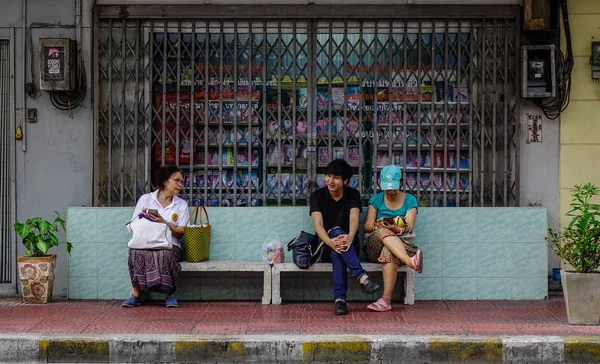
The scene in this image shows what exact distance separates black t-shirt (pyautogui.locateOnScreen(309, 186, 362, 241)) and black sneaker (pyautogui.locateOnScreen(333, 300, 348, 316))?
31.4 inches

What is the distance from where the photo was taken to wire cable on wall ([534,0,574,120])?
879 cm

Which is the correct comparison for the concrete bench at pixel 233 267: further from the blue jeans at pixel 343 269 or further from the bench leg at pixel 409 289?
the bench leg at pixel 409 289

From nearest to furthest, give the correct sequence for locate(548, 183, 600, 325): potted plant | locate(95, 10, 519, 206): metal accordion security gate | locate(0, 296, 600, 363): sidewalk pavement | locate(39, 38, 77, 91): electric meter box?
A: 1. locate(0, 296, 600, 363): sidewalk pavement
2. locate(548, 183, 600, 325): potted plant
3. locate(39, 38, 77, 91): electric meter box
4. locate(95, 10, 519, 206): metal accordion security gate

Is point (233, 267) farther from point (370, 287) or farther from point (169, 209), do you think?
point (370, 287)

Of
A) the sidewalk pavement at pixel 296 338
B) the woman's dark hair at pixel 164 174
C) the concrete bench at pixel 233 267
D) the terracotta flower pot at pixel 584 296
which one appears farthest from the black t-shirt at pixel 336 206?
the terracotta flower pot at pixel 584 296

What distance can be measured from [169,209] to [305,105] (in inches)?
72.7

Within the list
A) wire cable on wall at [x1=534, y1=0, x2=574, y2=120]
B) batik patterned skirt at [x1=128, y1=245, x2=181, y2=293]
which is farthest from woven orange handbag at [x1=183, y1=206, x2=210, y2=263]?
wire cable on wall at [x1=534, y1=0, x2=574, y2=120]

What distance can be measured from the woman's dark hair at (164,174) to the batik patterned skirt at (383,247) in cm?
207

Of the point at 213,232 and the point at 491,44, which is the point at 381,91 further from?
the point at 213,232

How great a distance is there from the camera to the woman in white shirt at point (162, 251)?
8117 millimetres

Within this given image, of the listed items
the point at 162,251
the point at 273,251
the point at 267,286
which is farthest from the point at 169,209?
the point at 267,286

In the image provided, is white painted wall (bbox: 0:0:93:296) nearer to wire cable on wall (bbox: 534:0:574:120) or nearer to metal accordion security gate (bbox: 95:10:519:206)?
metal accordion security gate (bbox: 95:10:519:206)

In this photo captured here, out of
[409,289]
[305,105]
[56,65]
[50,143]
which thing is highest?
[56,65]

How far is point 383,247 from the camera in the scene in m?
8.09
